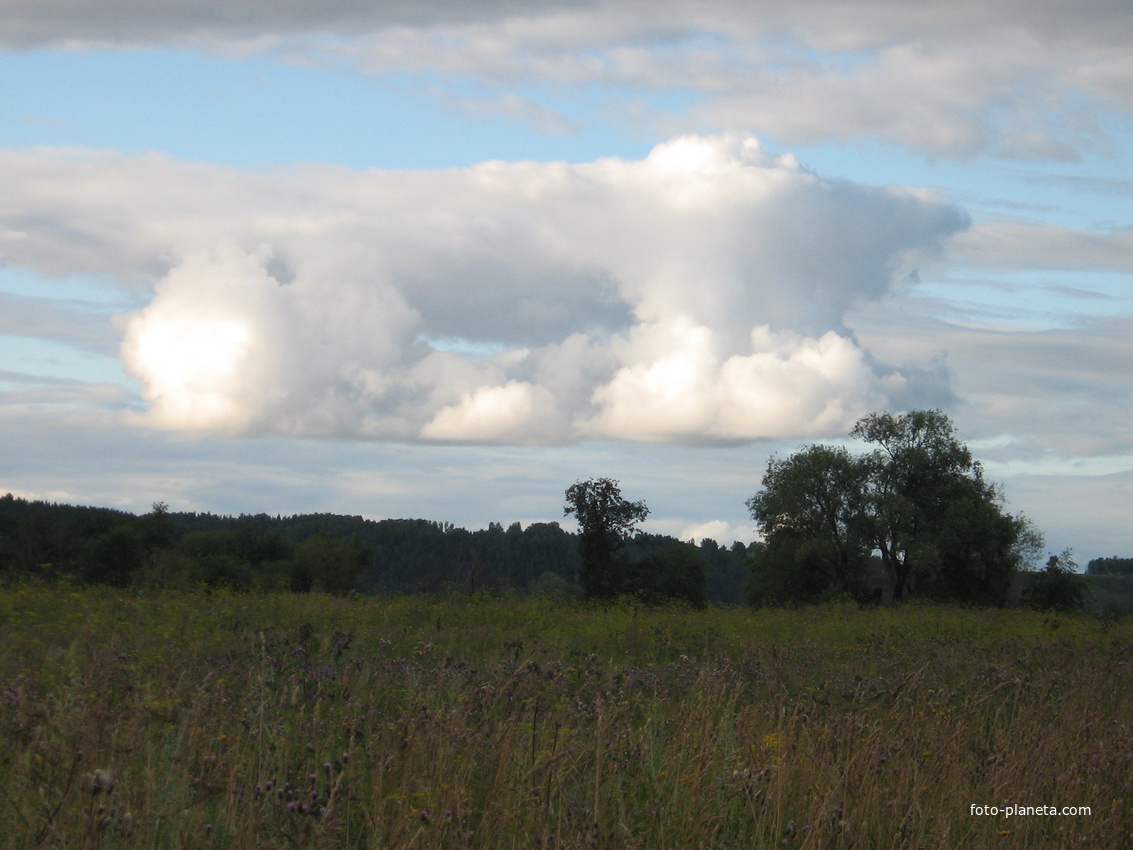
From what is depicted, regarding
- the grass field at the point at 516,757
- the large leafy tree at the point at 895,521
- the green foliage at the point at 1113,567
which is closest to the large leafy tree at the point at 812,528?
the large leafy tree at the point at 895,521

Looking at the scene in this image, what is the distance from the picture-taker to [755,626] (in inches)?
736

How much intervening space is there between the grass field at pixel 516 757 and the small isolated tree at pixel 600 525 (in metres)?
42.1

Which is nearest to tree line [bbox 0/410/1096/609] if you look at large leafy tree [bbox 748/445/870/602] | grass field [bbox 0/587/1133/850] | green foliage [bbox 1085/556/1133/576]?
large leafy tree [bbox 748/445/870/602]

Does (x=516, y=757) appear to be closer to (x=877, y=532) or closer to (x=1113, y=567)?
(x=877, y=532)

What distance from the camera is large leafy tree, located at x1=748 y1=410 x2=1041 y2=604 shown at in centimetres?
4922

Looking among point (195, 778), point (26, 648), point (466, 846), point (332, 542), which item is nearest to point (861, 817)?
point (466, 846)

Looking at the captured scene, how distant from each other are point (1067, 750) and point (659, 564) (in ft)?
172

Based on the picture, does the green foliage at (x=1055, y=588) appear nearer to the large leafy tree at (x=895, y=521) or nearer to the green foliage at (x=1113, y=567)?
the large leafy tree at (x=895, y=521)

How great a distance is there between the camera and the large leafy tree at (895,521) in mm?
49219

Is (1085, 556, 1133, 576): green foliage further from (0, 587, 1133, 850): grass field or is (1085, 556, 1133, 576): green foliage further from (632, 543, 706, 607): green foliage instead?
(0, 587, 1133, 850): grass field

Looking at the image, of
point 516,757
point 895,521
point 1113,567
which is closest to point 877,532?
point 895,521

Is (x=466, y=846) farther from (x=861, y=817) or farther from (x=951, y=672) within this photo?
(x=951, y=672)

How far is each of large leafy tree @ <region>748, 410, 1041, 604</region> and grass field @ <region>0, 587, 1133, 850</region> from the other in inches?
1648

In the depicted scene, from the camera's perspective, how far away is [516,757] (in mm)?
4551
